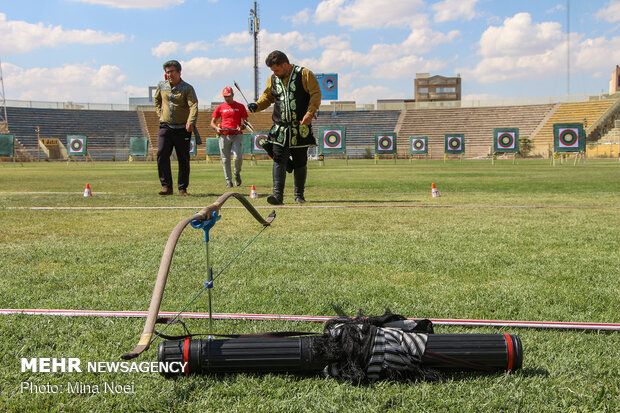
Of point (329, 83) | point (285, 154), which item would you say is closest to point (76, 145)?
point (329, 83)

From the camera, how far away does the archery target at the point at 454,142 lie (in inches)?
1454

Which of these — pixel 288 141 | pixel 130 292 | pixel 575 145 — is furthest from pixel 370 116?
pixel 130 292

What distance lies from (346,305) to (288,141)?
185 inches

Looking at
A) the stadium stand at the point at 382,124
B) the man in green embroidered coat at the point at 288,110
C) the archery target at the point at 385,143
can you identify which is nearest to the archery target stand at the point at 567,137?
the archery target at the point at 385,143

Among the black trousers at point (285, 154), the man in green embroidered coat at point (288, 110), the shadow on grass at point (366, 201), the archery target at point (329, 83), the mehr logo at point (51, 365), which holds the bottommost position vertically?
the mehr logo at point (51, 365)

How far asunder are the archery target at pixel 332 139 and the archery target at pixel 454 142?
897 cm

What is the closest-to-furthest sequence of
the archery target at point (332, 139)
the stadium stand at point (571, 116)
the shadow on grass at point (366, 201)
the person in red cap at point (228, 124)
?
the shadow on grass at point (366, 201) < the person in red cap at point (228, 124) < the archery target at point (332, 139) < the stadium stand at point (571, 116)

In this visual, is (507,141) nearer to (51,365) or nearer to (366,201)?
(366,201)

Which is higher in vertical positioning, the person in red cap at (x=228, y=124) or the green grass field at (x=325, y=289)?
the person in red cap at (x=228, y=124)

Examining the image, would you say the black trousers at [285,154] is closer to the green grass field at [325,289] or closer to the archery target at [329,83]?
the green grass field at [325,289]

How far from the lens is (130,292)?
9.38 feet

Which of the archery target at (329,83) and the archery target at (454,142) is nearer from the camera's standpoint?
the archery target at (454,142)

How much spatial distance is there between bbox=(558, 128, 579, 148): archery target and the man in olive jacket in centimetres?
2567

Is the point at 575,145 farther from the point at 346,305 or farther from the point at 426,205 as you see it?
the point at 346,305
